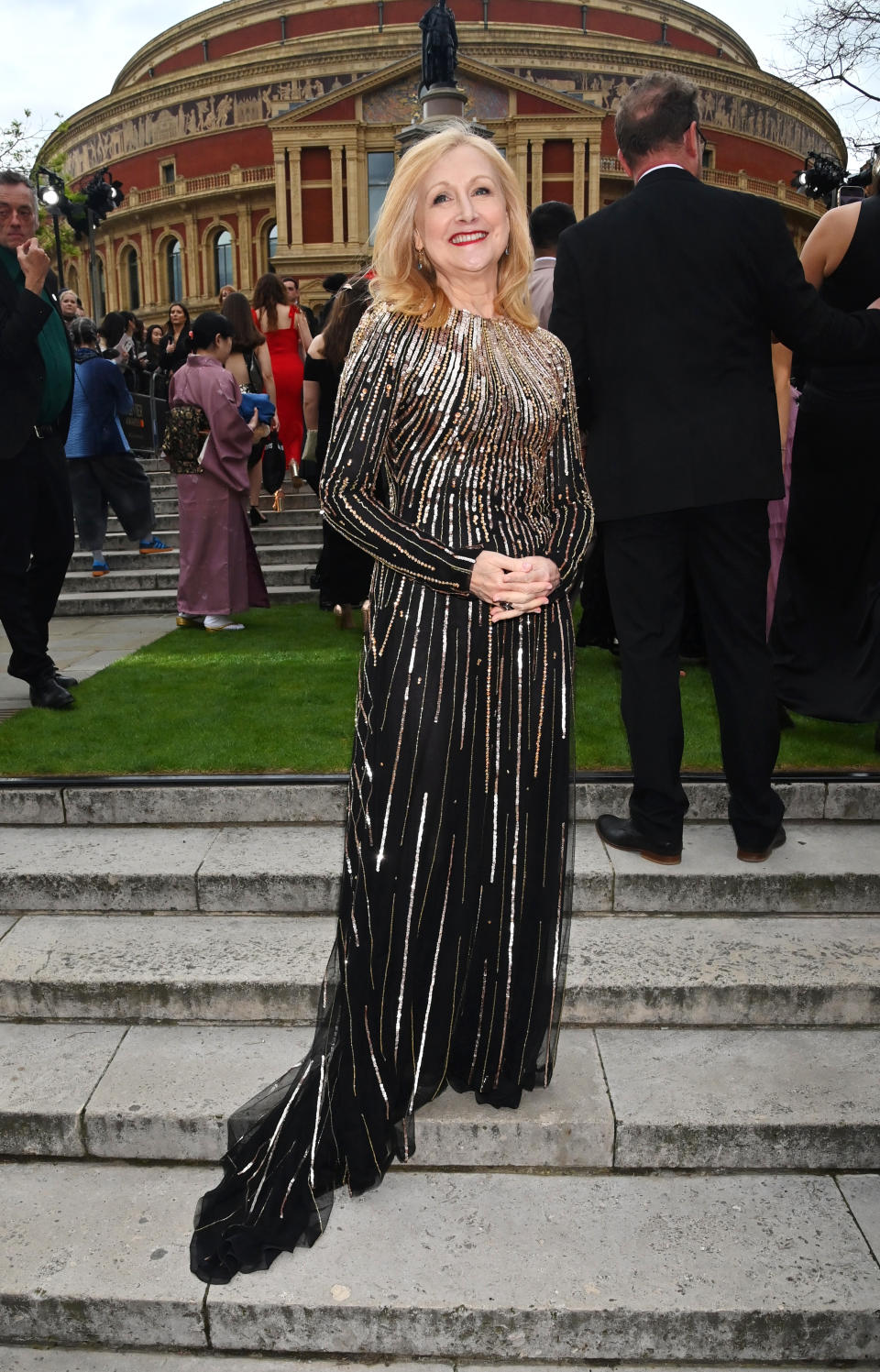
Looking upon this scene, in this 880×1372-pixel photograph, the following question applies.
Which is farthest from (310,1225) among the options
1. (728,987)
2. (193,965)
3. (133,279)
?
(133,279)

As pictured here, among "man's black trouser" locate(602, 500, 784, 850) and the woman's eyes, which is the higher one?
the woman's eyes

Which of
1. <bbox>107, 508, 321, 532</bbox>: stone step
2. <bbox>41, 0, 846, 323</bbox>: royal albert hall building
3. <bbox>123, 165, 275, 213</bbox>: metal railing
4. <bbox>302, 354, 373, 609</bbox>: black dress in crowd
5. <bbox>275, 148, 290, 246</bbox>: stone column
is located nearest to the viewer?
<bbox>302, 354, 373, 609</bbox>: black dress in crowd

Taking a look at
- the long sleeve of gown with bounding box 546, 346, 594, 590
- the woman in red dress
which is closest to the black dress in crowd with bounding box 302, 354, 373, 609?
the woman in red dress

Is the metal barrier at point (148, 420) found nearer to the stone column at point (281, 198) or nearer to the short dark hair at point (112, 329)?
the short dark hair at point (112, 329)

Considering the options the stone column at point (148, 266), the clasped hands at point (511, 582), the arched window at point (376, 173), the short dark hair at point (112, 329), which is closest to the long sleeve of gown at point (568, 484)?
the clasped hands at point (511, 582)

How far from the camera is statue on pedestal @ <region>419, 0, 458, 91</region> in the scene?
49.7 feet

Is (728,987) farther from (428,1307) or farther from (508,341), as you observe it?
(508,341)

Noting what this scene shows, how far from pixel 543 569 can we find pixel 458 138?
950 mm

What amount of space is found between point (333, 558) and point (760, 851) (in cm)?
391

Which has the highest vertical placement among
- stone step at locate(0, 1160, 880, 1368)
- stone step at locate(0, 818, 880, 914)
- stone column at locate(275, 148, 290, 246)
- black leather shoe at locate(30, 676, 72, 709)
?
stone column at locate(275, 148, 290, 246)

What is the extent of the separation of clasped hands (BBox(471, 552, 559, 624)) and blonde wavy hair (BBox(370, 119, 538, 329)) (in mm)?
556

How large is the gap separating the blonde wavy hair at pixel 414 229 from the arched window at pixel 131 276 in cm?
5739

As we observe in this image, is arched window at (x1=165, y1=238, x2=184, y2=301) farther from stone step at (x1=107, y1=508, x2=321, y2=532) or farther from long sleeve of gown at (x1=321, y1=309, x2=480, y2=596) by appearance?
long sleeve of gown at (x1=321, y1=309, x2=480, y2=596)

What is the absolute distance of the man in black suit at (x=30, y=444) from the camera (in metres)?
4.84
